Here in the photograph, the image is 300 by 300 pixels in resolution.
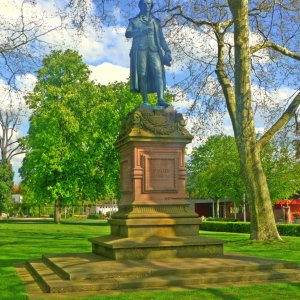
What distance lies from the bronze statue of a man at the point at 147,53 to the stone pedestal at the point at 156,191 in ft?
3.51

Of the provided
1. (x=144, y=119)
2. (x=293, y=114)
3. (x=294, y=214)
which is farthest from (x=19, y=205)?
(x=144, y=119)

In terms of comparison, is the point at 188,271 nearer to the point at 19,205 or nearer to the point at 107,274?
the point at 107,274

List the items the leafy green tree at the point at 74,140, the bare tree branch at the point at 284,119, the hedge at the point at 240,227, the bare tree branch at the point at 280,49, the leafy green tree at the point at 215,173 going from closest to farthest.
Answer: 1. the bare tree branch at the point at 284,119
2. the bare tree branch at the point at 280,49
3. the hedge at the point at 240,227
4. the leafy green tree at the point at 74,140
5. the leafy green tree at the point at 215,173

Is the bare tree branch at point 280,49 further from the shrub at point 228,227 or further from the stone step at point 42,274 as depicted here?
the shrub at point 228,227

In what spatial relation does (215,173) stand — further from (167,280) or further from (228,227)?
(167,280)

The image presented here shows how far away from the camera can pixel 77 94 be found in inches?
1601

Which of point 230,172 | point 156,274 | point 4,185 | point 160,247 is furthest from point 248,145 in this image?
point 4,185

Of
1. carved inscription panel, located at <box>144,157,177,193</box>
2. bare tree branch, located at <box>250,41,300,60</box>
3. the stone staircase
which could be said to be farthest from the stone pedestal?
bare tree branch, located at <box>250,41,300,60</box>

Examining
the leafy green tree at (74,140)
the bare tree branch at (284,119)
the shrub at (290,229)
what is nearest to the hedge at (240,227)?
the shrub at (290,229)

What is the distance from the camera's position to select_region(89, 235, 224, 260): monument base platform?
10180 mm

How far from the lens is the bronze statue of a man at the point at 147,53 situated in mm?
12750

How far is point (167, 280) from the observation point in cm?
823

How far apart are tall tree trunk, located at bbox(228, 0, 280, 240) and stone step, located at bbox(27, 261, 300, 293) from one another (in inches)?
330

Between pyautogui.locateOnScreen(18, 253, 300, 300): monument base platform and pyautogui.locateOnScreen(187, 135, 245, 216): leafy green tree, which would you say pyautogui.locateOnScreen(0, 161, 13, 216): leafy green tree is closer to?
pyautogui.locateOnScreen(187, 135, 245, 216): leafy green tree
